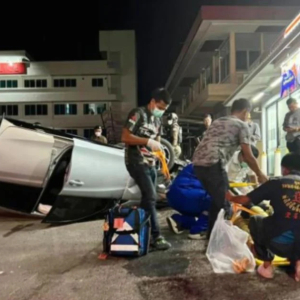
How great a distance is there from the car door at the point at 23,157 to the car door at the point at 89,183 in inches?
20.9

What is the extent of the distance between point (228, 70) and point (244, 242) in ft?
45.3

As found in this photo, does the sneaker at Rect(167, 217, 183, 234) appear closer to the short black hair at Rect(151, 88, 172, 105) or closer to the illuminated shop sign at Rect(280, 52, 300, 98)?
the short black hair at Rect(151, 88, 172, 105)

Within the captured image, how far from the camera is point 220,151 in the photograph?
445 cm

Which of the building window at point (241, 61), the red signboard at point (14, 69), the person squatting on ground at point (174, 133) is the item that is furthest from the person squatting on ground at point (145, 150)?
the red signboard at point (14, 69)

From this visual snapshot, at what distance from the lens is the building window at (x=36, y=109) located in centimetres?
3656

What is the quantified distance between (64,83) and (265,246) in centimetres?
3493

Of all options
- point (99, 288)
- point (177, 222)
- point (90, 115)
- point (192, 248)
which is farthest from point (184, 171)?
point (90, 115)

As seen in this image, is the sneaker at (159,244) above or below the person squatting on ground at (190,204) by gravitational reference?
below

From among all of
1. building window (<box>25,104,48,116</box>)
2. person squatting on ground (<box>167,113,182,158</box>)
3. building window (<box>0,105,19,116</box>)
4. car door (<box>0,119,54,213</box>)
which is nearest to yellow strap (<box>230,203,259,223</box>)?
car door (<box>0,119,54,213</box>)

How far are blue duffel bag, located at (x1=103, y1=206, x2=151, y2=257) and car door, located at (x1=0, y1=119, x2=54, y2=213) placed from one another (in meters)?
2.35

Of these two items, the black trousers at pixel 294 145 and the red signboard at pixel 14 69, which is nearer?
the black trousers at pixel 294 145

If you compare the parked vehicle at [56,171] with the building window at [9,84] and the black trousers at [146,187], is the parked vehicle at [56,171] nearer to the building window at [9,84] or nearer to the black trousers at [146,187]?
the black trousers at [146,187]

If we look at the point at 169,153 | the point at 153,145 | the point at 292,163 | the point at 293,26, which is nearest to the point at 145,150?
the point at 153,145

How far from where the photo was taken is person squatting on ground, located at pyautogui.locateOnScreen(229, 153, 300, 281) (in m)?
3.44
